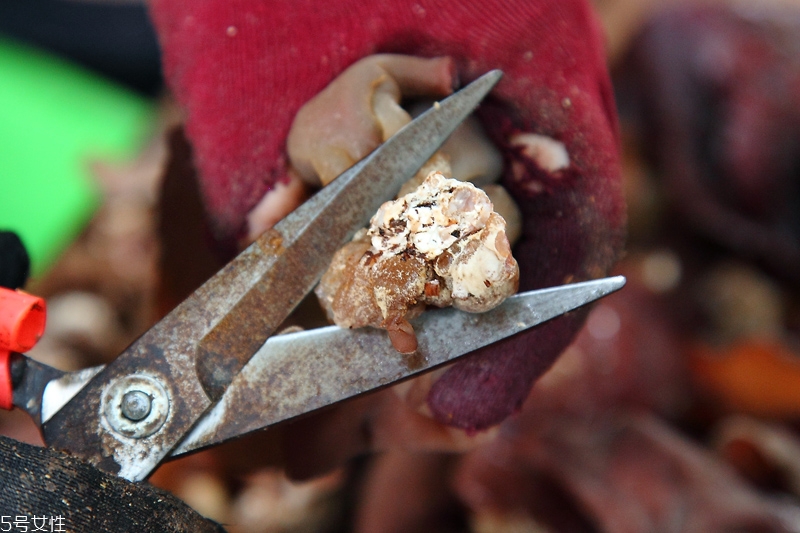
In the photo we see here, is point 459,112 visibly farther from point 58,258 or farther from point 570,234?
point 58,258

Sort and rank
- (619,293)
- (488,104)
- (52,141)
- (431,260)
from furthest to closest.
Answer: (52,141) → (619,293) → (488,104) → (431,260)

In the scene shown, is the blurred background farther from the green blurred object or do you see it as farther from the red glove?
the red glove

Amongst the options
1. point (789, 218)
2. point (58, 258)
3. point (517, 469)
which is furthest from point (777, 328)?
point (58, 258)

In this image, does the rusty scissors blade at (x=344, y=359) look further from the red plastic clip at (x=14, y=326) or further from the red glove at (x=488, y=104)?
the red plastic clip at (x=14, y=326)

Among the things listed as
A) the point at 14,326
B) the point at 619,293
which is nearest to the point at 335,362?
the point at 14,326

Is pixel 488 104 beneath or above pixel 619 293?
above

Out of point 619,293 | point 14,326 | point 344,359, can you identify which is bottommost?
point 619,293

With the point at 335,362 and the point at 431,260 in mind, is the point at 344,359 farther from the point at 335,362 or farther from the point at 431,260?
the point at 431,260

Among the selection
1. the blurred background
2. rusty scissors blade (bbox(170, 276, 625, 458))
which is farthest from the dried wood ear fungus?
the blurred background
